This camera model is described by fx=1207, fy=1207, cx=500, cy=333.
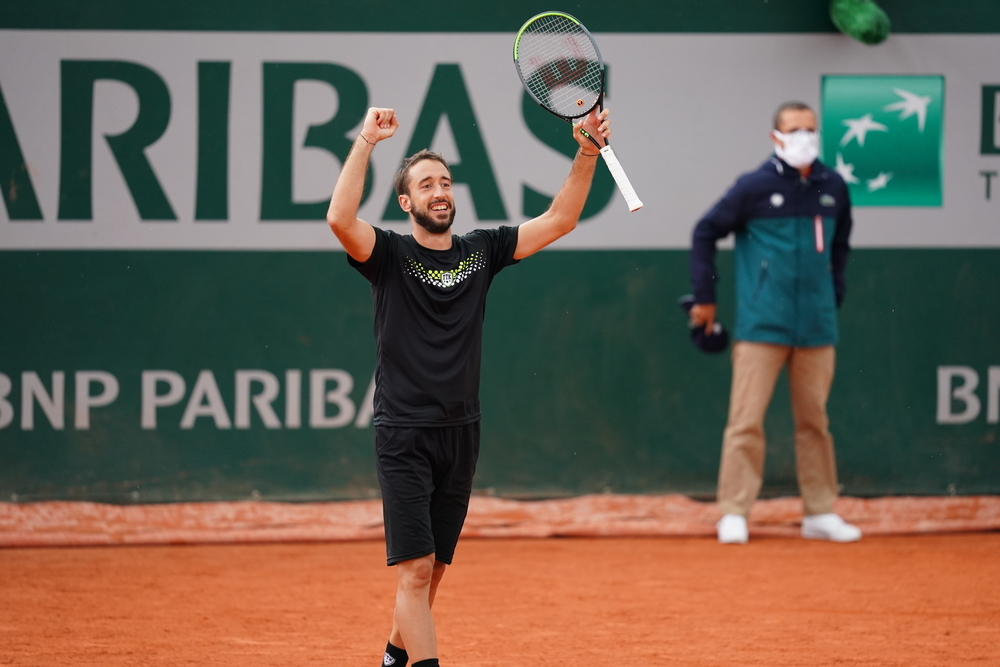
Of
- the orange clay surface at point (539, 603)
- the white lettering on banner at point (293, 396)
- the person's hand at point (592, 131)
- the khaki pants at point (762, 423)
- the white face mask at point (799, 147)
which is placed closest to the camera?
the person's hand at point (592, 131)

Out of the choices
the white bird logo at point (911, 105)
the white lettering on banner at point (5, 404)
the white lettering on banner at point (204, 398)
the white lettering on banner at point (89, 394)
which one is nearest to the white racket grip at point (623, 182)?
the white lettering on banner at point (204, 398)

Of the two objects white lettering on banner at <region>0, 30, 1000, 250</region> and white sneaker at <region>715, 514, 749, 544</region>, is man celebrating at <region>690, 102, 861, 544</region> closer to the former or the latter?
white sneaker at <region>715, 514, 749, 544</region>

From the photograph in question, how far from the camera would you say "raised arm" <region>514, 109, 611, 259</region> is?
12.1ft

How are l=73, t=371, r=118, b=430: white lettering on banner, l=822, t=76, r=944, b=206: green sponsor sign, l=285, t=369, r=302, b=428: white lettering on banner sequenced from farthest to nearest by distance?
l=822, t=76, r=944, b=206: green sponsor sign → l=285, t=369, r=302, b=428: white lettering on banner → l=73, t=371, r=118, b=430: white lettering on banner

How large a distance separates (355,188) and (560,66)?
1.03 meters

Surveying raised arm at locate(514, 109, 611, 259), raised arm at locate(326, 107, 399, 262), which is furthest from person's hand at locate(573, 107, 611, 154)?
raised arm at locate(326, 107, 399, 262)

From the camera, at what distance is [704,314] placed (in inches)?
247

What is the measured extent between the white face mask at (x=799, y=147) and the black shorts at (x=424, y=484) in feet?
10.3

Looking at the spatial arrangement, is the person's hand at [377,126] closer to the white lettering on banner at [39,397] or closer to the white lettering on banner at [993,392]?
the white lettering on banner at [39,397]

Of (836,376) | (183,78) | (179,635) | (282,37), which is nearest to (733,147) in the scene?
(836,376)

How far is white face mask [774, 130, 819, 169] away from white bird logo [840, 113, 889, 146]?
25.7 inches

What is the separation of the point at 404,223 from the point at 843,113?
2517mm

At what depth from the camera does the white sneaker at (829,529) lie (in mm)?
6367

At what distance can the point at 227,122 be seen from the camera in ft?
21.4
